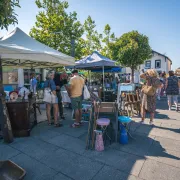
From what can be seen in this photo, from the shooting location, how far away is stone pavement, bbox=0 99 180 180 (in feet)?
7.40

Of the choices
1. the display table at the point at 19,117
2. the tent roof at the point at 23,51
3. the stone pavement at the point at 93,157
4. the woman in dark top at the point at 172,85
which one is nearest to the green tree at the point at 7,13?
the tent roof at the point at 23,51

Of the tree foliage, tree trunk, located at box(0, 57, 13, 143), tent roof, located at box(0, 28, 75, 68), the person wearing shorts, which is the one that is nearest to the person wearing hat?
the person wearing shorts

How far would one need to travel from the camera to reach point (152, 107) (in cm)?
420

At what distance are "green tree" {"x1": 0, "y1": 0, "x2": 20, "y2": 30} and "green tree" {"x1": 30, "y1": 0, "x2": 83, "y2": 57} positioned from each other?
11539 millimetres

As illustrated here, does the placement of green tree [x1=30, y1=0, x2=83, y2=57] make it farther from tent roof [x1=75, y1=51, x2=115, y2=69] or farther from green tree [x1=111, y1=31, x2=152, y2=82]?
tent roof [x1=75, y1=51, x2=115, y2=69]

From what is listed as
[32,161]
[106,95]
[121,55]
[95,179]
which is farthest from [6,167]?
[121,55]

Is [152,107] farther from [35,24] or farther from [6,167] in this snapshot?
[35,24]

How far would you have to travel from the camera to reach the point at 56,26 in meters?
13.9

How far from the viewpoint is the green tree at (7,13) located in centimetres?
222

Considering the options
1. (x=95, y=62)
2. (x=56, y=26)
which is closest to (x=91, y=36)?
(x=56, y=26)

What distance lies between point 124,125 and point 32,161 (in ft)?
6.90

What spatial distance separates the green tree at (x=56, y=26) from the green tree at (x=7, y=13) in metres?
11.5

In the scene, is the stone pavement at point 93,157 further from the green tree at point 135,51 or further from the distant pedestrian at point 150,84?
the green tree at point 135,51

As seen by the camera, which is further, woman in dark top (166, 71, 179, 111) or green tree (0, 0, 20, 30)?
woman in dark top (166, 71, 179, 111)
